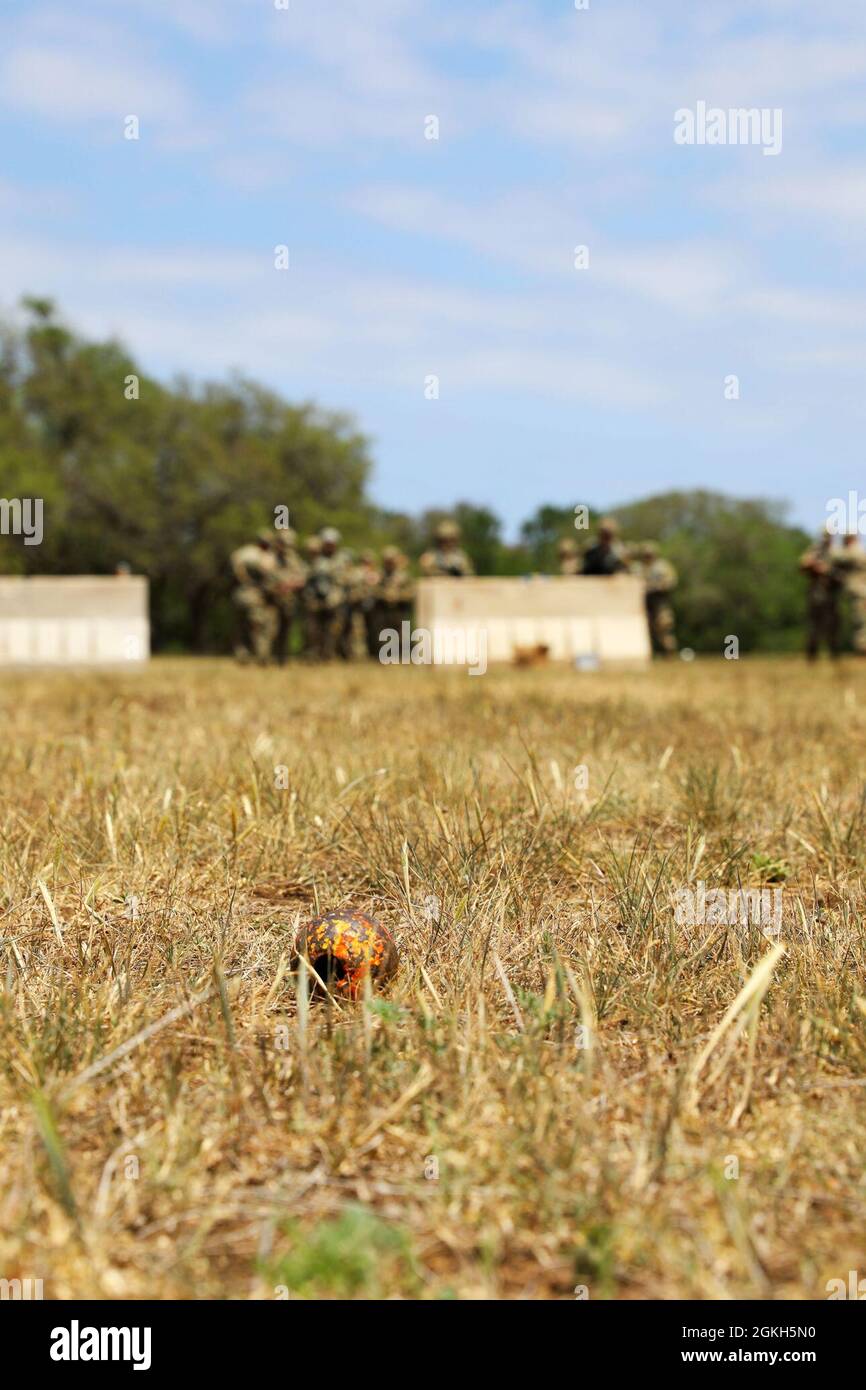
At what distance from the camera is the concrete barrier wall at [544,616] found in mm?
18516

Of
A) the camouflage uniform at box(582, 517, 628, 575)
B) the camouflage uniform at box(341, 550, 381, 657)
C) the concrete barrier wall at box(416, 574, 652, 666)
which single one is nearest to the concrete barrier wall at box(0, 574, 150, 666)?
the concrete barrier wall at box(416, 574, 652, 666)

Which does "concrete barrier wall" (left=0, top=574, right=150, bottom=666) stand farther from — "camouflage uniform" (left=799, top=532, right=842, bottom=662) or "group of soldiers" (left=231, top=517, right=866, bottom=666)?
"camouflage uniform" (left=799, top=532, right=842, bottom=662)

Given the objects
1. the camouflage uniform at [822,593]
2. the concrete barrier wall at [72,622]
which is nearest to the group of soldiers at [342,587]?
the concrete barrier wall at [72,622]

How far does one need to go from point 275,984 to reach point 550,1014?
489 mm

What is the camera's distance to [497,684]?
995 centimetres

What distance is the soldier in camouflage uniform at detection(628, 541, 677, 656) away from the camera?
1045 inches

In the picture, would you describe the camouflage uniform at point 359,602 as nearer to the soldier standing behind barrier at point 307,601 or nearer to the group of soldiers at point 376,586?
the group of soldiers at point 376,586

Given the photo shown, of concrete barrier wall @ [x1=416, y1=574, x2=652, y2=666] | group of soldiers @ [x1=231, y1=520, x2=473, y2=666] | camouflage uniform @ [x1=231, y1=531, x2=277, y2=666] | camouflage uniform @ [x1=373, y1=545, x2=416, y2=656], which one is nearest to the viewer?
concrete barrier wall @ [x1=416, y1=574, x2=652, y2=666]

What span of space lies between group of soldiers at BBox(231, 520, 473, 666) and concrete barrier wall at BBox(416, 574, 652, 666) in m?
3.16

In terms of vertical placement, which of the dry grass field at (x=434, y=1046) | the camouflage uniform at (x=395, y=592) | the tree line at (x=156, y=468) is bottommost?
the dry grass field at (x=434, y=1046)

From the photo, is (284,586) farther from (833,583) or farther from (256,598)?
(833,583)

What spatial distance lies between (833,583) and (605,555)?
152 inches

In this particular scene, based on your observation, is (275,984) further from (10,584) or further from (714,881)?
(10,584)

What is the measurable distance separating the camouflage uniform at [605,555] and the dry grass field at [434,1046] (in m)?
18.3
